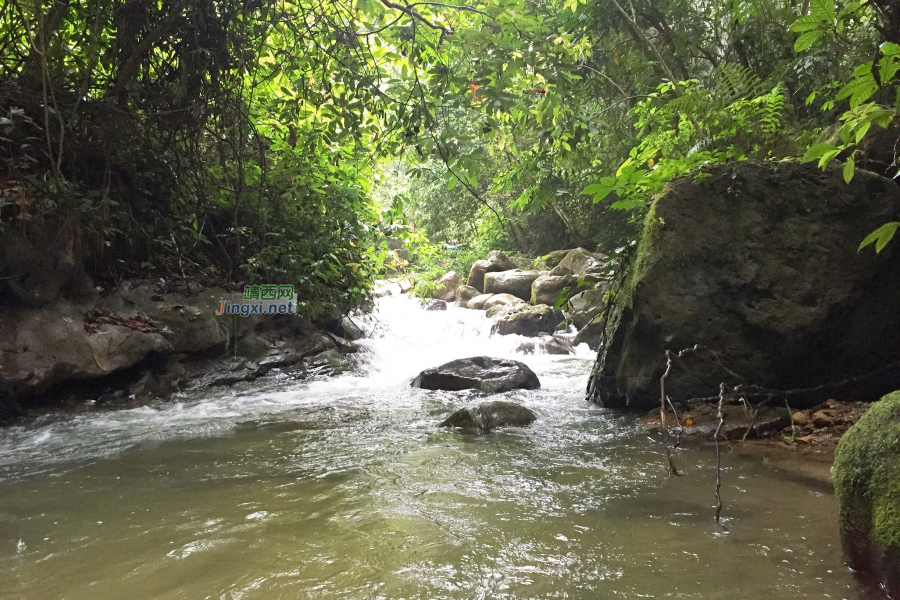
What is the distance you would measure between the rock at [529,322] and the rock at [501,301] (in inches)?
50.5

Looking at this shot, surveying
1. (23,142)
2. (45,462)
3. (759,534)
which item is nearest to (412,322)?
(23,142)

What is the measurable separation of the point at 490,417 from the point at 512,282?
1040 cm

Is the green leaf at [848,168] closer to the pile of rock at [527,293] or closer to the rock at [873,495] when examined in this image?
the rock at [873,495]

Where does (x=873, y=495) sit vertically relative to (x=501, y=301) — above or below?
below

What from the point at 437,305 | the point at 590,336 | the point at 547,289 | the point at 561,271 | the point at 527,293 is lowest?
the point at 590,336

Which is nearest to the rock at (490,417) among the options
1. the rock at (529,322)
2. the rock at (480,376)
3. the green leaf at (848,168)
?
the rock at (480,376)

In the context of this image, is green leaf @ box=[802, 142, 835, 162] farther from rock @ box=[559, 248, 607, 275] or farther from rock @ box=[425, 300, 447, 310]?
rock @ box=[425, 300, 447, 310]

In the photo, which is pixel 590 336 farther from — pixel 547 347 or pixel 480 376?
pixel 480 376

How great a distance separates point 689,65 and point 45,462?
8833 millimetres

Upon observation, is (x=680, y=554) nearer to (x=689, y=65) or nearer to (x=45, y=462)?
(x=45, y=462)

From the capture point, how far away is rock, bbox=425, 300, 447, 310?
15.0 m

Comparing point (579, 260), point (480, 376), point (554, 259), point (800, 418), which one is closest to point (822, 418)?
point (800, 418)

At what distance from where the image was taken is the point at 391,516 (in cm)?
280

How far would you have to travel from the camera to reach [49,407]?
5.36m
